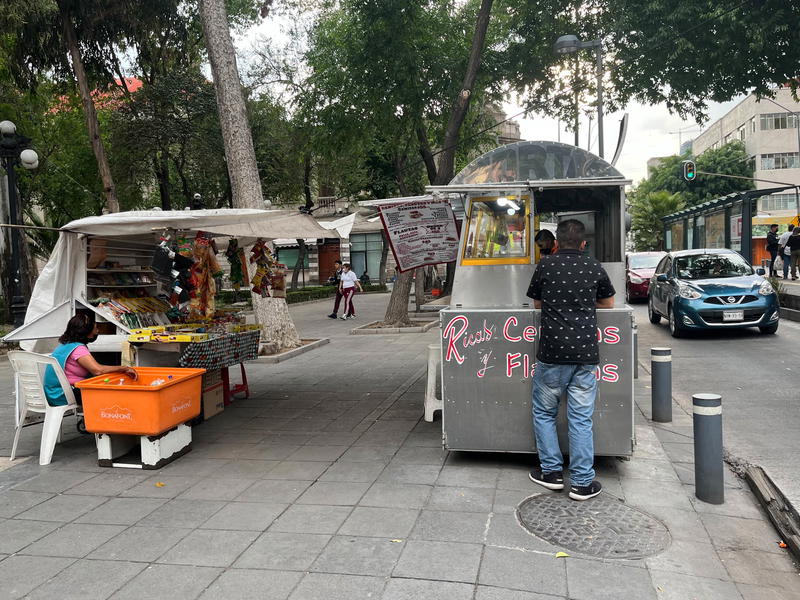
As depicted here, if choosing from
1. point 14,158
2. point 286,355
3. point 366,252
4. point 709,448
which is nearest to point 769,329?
point 709,448

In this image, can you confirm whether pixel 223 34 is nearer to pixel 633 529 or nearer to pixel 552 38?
pixel 552 38

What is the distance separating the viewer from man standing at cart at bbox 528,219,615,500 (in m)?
4.22

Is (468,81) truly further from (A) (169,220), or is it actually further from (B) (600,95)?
(A) (169,220)

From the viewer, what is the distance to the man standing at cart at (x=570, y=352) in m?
4.22

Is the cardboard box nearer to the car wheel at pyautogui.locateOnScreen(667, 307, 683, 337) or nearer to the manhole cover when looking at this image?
the manhole cover

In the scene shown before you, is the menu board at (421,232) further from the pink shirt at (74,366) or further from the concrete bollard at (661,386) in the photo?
the pink shirt at (74,366)

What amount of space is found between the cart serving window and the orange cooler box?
2.74m

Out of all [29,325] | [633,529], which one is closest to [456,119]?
[29,325]

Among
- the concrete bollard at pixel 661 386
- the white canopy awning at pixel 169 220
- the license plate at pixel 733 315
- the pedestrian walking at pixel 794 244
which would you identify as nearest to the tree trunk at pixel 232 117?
the white canopy awning at pixel 169 220

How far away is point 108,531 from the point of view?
384 cm

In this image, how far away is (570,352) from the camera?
13.8ft

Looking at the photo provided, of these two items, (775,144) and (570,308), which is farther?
(775,144)

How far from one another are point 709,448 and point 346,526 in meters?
2.44

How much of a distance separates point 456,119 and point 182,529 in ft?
36.3
